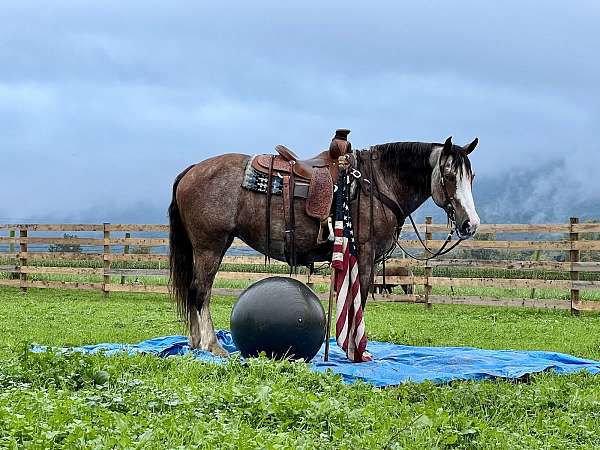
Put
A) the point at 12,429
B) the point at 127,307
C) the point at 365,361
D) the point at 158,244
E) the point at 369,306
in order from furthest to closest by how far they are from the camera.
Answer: the point at 158,244 < the point at 369,306 < the point at 127,307 < the point at 365,361 < the point at 12,429

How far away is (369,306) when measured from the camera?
16.1 meters

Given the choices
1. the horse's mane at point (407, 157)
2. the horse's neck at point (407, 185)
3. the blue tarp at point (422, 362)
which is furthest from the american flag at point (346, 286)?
the horse's mane at point (407, 157)

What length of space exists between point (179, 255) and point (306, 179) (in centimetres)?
178

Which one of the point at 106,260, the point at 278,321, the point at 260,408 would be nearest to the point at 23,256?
the point at 106,260

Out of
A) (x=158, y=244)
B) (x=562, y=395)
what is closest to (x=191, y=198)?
(x=562, y=395)

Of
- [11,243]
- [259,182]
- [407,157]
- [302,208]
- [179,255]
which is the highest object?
[407,157]

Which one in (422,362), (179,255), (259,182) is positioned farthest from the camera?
(179,255)

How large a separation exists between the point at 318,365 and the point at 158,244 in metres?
11.0

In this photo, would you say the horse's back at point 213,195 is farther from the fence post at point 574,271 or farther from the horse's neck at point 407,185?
the fence post at point 574,271

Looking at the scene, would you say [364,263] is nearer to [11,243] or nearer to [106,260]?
[106,260]

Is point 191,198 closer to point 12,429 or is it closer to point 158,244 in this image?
point 12,429

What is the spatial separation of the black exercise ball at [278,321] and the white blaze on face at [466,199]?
190cm

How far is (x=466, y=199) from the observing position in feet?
26.5

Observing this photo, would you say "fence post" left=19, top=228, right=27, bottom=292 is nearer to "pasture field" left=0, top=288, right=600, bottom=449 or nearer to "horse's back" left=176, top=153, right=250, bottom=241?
"pasture field" left=0, top=288, right=600, bottom=449
